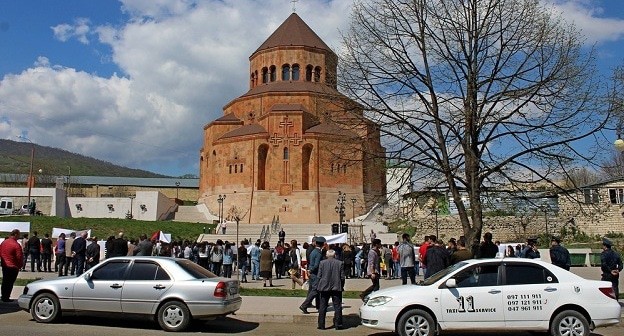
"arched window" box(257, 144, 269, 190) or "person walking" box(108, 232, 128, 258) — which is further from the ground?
"arched window" box(257, 144, 269, 190)

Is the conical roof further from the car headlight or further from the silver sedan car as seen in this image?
the car headlight

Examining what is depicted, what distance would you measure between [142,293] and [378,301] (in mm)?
4096

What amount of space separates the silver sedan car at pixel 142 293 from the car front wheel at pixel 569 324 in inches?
212

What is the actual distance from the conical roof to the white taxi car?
50031 mm

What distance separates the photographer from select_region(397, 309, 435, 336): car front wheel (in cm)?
864

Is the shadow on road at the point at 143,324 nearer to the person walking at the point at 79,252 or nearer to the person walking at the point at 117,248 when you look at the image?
the person walking at the point at 117,248

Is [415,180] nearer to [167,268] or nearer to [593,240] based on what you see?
[167,268]

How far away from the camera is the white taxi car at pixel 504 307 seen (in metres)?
8.58

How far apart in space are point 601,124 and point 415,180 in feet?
15.4

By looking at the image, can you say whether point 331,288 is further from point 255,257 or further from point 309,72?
point 309,72

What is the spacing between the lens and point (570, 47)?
13.5 metres

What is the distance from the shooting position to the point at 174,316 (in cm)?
942

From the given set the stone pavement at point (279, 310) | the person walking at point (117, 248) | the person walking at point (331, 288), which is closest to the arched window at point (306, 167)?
the person walking at point (117, 248)

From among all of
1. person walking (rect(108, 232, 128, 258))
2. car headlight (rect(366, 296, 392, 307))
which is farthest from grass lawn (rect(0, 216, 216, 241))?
car headlight (rect(366, 296, 392, 307))
